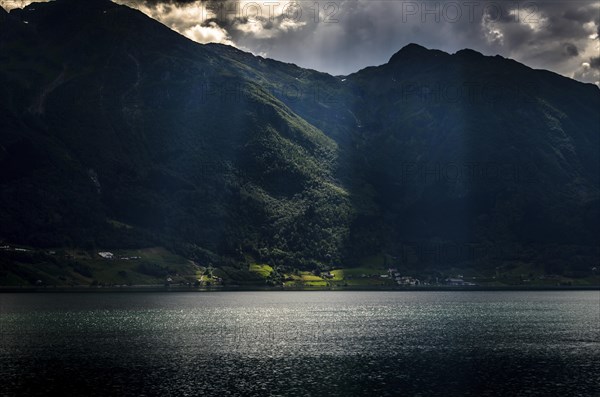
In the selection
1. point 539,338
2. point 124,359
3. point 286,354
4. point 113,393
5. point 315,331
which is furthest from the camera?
point 315,331

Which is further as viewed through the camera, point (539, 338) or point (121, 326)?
point (121, 326)

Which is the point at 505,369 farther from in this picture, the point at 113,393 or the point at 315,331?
the point at 315,331

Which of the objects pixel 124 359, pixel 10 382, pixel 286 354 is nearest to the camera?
pixel 10 382

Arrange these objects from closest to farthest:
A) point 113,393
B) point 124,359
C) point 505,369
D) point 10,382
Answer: point 113,393, point 10,382, point 505,369, point 124,359

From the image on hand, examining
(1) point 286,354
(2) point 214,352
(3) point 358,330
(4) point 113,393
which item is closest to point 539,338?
(3) point 358,330

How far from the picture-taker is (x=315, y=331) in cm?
18688

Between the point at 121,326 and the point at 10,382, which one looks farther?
the point at 121,326

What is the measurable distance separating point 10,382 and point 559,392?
77853 mm

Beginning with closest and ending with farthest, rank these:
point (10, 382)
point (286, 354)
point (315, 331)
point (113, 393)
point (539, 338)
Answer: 1. point (113, 393)
2. point (10, 382)
3. point (286, 354)
4. point (539, 338)
5. point (315, 331)

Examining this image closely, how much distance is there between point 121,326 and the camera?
640 ft

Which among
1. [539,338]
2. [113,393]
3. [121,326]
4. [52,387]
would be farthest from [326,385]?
[121,326]

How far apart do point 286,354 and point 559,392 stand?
5707 cm

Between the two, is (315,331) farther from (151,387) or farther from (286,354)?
(151,387)

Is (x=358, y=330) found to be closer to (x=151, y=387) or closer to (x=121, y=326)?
(x=121, y=326)
